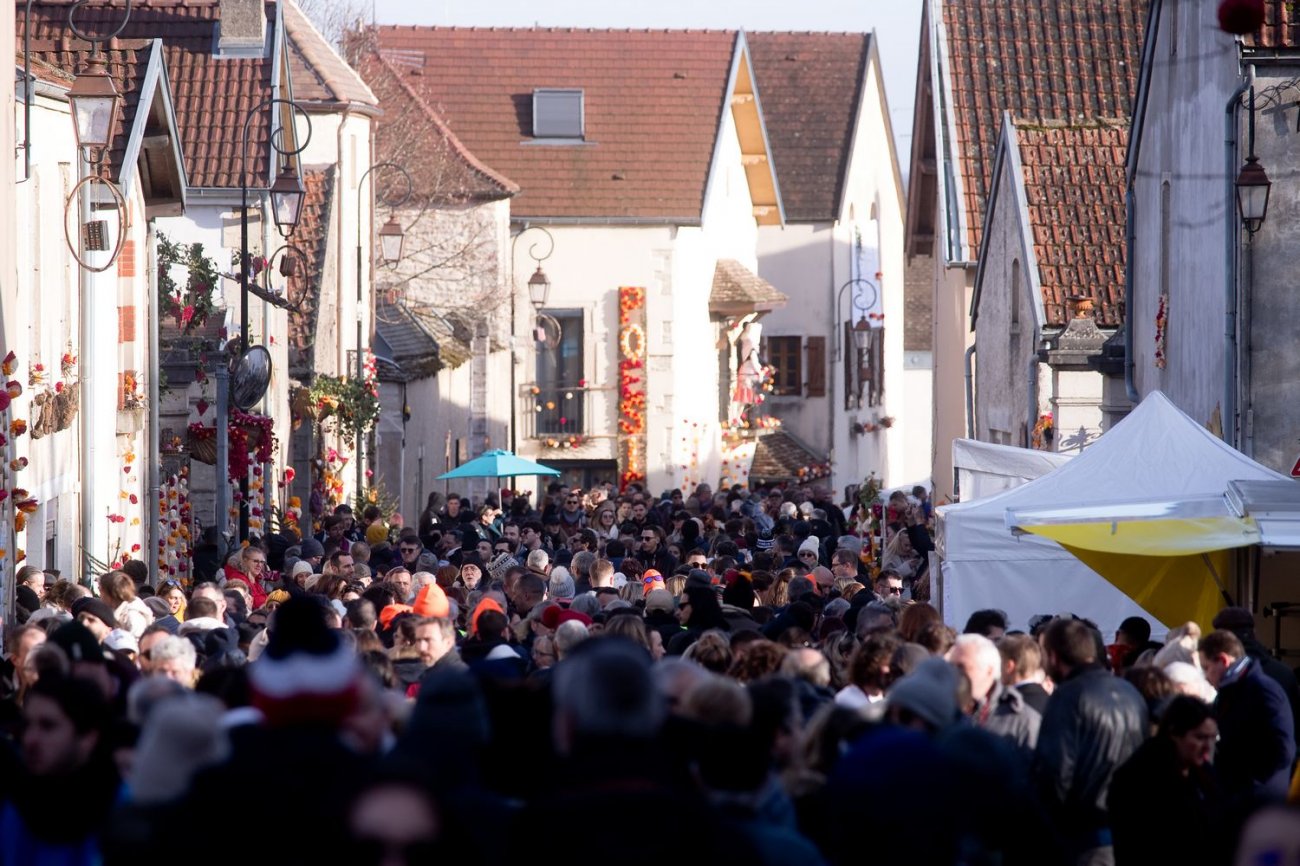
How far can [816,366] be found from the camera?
A: 5194cm

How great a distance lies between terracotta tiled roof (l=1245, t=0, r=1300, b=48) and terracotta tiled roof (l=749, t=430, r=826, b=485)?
115 ft

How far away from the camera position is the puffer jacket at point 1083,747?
7.25 meters

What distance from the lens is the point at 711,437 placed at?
4588 cm

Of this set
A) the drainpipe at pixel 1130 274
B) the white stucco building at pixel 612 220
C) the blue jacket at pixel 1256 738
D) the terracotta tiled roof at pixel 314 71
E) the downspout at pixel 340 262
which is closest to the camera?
the blue jacket at pixel 1256 738

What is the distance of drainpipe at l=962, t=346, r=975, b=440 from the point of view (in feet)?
88.9

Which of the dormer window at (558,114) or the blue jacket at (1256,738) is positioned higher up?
the dormer window at (558,114)

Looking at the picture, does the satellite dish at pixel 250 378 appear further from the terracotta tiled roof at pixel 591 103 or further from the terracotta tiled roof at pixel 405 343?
the terracotta tiled roof at pixel 591 103

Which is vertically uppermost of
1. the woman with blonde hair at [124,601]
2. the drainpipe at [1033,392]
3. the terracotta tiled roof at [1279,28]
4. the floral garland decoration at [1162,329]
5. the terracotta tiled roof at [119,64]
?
the terracotta tiled roof at [119,64]

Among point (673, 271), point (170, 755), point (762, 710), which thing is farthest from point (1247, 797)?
point (673, 271)

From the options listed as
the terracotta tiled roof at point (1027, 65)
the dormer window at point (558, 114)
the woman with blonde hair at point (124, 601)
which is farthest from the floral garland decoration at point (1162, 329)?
the dormer window at point (558, 114)

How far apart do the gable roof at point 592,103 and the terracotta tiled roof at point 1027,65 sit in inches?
646

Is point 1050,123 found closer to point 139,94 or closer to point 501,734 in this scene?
point 139,94

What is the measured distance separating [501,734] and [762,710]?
747 millimetres

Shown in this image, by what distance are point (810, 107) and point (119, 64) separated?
3597cm
